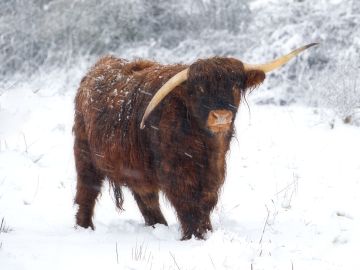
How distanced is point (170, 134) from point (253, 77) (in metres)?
0.82

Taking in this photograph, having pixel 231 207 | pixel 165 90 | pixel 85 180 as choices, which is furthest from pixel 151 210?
pixel 165 90

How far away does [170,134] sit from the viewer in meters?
4.08

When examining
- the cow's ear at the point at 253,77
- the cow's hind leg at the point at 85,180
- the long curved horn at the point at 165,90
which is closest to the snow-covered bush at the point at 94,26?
the cow's hind leg at the point at 85,180

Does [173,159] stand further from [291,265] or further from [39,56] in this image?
[39,56]

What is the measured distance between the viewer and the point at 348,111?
7.75 metres

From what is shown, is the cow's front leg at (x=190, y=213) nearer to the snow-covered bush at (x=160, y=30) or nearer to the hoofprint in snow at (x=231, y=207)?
the hoofprint in snow at (x=231, y=207)

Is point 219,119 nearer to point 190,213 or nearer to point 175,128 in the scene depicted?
point 175,128

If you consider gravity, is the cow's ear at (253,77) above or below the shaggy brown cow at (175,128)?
above

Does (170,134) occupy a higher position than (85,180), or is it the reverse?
(170,134)

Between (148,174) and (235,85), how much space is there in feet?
3.26

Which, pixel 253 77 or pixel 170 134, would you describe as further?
pixel 253 77

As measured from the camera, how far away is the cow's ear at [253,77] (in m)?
4.27

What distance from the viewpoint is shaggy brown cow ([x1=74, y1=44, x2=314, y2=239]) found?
3955mm

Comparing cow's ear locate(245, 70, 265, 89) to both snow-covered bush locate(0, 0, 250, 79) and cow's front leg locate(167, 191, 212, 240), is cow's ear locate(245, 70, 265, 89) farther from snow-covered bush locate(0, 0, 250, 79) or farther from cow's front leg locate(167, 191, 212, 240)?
snow-covered bush locate(0, 0, 250, 79)
